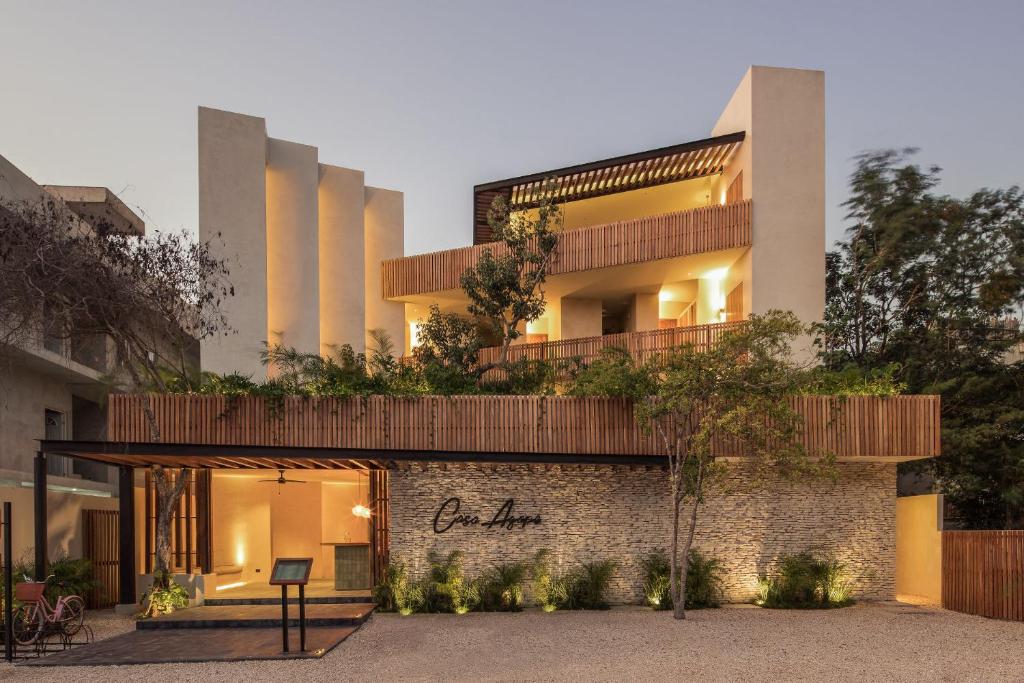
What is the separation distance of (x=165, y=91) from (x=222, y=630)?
7343cm

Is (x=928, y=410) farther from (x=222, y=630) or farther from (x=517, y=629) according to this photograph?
(x=222, y=630)

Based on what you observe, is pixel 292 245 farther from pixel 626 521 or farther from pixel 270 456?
pixel 626 521

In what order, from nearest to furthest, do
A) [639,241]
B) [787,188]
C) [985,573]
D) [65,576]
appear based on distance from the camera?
[985,573] < [65,576] < [787,188] < [639,241]

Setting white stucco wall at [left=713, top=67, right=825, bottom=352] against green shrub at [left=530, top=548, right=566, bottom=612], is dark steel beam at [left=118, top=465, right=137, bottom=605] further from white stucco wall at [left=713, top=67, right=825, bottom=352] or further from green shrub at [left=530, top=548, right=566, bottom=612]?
white stucco wall at [left=713, top=67, right=825, bottom=352]

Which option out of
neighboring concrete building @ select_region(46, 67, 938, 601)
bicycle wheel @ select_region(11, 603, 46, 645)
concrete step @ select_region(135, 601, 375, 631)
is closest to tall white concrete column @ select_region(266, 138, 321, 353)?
neighboring concrete building @ select_region(46, 67, 938, 601)

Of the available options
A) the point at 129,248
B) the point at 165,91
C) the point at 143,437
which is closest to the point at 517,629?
the point at 143,437

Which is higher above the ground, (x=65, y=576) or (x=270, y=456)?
(x=270, y=456)

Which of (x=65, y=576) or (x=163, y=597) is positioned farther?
(x=163, y=597)

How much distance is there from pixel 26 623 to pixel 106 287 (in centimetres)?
596

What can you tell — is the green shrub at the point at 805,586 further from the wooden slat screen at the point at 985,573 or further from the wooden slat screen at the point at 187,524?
the wooden slat screen at the point at 187,524

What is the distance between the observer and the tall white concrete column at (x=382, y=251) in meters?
25.8

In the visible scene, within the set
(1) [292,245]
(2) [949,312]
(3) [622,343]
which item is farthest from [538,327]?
(2) [949,312]

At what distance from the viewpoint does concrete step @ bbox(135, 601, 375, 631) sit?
13258 mm

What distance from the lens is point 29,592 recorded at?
35.6 feet
